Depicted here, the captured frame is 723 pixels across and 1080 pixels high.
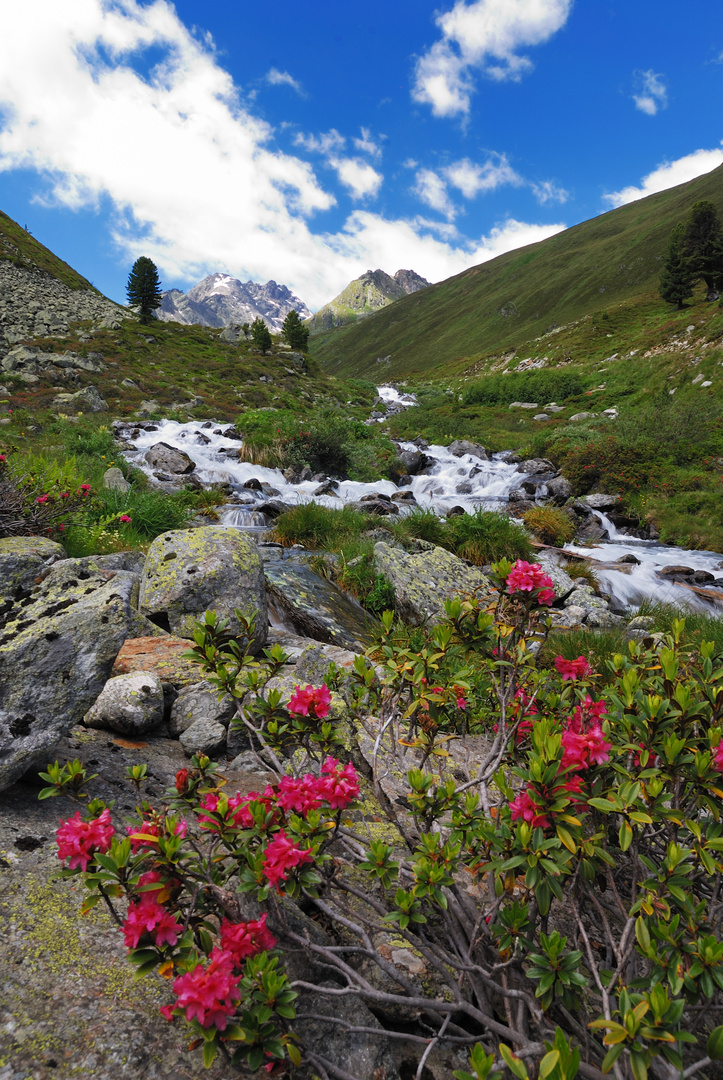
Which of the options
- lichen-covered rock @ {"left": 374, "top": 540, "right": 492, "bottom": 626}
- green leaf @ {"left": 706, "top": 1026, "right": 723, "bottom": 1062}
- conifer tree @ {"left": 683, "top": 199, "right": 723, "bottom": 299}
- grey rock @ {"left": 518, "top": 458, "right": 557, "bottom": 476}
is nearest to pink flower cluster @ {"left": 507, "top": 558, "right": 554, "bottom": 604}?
green leaf @ {"left": 706, "top": 1026, "right": 723, "bottom": 1062}

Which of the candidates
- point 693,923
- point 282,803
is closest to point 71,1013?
point 282,803

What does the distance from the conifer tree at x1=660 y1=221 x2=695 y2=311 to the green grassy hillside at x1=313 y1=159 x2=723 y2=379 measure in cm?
165

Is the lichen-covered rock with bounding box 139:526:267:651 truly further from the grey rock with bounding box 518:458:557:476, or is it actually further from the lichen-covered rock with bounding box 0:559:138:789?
the grey rock with bounding box 518:458:557:476

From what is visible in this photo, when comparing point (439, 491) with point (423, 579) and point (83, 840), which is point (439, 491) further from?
point (83, 840)

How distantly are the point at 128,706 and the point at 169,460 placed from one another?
14.3 metres

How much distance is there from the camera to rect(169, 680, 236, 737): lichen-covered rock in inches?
150

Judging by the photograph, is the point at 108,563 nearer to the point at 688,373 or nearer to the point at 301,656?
the point at 301,656

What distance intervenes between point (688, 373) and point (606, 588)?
22.0 metres

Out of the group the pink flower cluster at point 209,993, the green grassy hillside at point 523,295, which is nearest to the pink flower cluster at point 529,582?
the pink flower cluster at point 209,993

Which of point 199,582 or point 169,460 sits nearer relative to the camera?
point 199,582

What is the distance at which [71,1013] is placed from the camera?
61.2 inches

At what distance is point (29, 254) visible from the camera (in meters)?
45.2

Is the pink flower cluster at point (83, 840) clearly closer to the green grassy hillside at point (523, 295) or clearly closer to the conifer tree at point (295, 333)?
the green grassy hillside at point (523, 295)

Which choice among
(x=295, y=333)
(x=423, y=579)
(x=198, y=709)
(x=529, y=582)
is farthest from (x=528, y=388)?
(x=529, y=582)
